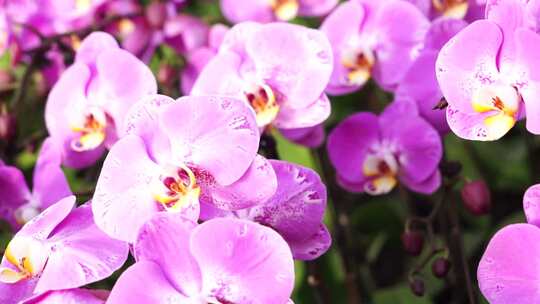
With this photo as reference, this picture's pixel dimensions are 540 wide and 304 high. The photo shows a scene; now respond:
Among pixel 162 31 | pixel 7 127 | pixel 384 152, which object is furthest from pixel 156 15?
pixel 384 152

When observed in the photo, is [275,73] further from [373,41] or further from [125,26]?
[125,26]

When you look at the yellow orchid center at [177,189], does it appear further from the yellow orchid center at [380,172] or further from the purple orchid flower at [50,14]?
the purple orchid flower at [50,14]

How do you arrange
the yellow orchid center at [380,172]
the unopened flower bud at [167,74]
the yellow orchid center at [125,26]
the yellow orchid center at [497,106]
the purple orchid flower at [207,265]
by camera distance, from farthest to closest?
1. the yellow orchid center at [125,26]
2. the unopened flower bud at [167,74]
3. the yellow orchid center at [380,172]
4. the yellow orchid center at [497,106]
5. the purple orchid flower at [207,265]

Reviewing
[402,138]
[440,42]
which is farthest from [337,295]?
[440,42]

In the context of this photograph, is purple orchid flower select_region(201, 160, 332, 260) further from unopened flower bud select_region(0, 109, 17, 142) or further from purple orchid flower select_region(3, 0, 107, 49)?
purple orchid flower select_region(3, 0, 107, 49)

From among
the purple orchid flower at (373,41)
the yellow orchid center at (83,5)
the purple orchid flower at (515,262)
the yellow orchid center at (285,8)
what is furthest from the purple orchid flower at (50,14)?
the purple orchid flower at (515,262)
